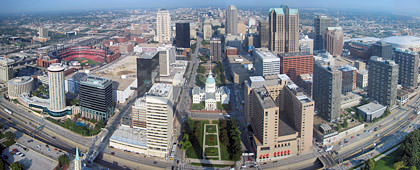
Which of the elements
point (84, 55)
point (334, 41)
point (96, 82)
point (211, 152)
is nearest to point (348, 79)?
point (334, 41)

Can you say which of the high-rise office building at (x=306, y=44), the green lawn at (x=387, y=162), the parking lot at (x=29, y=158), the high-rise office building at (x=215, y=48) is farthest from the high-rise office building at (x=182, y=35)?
the green lawn at (x=387, y=162)

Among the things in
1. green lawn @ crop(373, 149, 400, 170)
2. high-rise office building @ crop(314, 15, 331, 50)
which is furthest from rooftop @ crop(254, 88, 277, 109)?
high-rise office building @ crop(314, 15, 331, 50)

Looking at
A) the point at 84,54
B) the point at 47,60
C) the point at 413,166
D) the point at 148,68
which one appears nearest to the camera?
the point at 413,166

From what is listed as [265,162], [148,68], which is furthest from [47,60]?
[265,162]

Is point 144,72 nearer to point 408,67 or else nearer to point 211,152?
point 211,152

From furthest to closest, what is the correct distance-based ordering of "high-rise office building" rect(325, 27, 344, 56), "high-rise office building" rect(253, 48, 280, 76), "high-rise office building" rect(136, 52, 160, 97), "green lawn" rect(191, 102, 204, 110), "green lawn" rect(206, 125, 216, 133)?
"high-rise office building" rect(325, 27, 344, 56), "high-rise office building" rect(253, 48, 280, 76), "green lawn" rect(191, 102, 204, 110), "high-rise office building" rect(136, 52, 160, 97), "green lawn" rect(206, 125, 216, 133)

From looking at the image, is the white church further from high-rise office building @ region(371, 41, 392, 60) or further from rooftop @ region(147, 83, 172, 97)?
high-rise office building @ region(371, 41, 392, 60)

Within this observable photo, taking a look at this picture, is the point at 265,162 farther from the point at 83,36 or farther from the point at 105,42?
the point at 83,36
